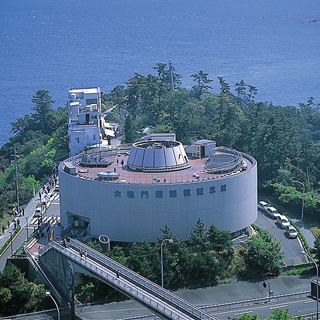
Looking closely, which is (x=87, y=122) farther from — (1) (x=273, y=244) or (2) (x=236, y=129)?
(1) (x=273, y=244)

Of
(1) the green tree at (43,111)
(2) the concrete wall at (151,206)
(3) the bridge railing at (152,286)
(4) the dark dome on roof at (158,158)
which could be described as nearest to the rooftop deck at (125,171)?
(4) the dark dome on roof at (158,158)

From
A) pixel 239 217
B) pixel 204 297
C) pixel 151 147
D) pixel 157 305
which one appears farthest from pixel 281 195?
pixel 157 305

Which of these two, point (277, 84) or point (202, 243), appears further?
point (277, 84)

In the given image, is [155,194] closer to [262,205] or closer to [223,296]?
[223,296]

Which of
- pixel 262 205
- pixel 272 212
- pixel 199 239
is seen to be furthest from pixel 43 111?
pixel 199 239

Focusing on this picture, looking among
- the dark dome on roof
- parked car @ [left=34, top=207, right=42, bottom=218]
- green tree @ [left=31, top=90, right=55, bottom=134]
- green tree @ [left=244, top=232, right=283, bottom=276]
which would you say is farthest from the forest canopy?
the dark dome on roof

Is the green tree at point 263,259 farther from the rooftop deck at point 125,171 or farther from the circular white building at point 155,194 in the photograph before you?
the rooftop deck at point 125,171

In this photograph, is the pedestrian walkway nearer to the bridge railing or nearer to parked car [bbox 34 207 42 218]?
parked car [bbox 34 207 42 218]
